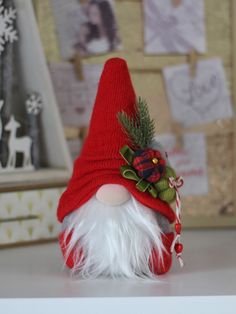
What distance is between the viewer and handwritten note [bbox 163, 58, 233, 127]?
3.49 feet

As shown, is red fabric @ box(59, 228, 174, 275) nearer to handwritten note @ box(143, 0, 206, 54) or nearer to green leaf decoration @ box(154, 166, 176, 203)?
green leaf decoration @ box(154, 166, 176, 203)

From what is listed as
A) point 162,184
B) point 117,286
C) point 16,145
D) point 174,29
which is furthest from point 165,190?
point 174,29

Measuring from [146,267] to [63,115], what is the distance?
406 millimetres

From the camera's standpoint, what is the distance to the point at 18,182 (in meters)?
0.93

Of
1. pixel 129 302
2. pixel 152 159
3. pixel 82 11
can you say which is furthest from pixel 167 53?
pixel 129 302

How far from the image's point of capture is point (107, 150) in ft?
2.45

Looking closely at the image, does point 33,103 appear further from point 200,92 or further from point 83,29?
point 200,92

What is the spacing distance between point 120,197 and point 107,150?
6 cm

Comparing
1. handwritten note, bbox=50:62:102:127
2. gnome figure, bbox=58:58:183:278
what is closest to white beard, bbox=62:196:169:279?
gnome figure, bbox=58:58:183:278

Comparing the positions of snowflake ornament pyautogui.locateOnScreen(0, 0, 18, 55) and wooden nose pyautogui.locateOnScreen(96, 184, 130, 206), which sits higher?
snowflake ornament pyautogui.locateOnScreen(0, 0, 18, 55)

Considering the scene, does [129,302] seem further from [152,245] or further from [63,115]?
[63,115]

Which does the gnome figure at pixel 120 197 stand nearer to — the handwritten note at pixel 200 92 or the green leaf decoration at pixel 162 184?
the green leaf decoration at pixel 162 184

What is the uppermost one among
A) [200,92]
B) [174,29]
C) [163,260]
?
[174,29]

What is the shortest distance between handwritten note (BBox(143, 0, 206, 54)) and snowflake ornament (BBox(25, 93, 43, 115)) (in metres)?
0.21
